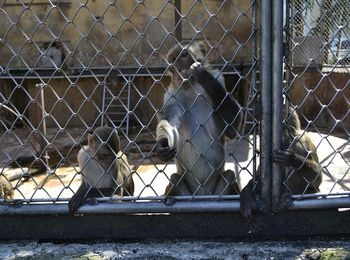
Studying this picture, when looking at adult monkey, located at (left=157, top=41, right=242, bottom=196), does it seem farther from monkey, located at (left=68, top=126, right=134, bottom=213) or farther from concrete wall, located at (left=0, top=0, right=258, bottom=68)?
concrete wall, located at (left=0, top=0, right=258, bottom=68)

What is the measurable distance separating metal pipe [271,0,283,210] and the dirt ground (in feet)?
0.91

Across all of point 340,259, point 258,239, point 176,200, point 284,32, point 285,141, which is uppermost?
point 284,32

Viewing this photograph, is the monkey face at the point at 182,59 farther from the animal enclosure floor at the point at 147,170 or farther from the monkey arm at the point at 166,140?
the animal enclosure floor at the point at 147,170

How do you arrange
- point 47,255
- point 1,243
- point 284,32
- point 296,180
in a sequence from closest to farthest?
point 284,32 < point 47,255 < point 1,243 < point 296,180

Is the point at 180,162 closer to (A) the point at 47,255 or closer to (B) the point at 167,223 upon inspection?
(B) the point at 167,223

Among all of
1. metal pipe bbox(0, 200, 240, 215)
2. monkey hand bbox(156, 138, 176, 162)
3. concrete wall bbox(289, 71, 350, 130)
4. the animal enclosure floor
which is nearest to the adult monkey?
monkey hand bbox(156, 138, 176, 162)

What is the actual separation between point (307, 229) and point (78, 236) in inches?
57.3

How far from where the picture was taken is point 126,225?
3.17 metres

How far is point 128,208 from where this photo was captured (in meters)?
3.01

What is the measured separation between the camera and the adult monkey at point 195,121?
3.69 metres

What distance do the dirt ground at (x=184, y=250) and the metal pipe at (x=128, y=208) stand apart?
22 cm

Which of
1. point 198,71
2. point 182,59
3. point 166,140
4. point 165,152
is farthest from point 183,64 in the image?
point 165,152

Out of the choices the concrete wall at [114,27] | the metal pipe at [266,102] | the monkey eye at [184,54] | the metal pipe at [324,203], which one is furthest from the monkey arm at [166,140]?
the concrete wall at [114,27]

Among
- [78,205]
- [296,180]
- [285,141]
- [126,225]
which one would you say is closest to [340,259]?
[285,141]
